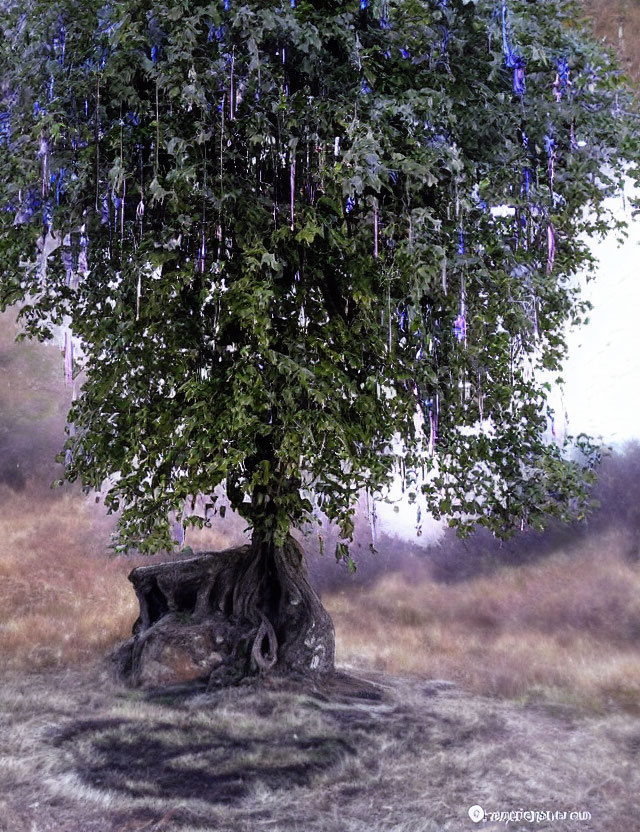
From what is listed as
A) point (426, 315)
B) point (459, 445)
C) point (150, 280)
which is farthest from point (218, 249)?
point (459, 445)

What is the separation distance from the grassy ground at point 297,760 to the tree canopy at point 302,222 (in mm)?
2345

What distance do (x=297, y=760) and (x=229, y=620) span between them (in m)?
3.11

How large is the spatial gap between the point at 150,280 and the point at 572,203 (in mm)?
5389

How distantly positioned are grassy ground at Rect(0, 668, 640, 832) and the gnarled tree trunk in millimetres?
459

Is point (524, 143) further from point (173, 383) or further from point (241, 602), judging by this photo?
Answer: point (241, 602)

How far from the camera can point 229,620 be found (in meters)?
12.1

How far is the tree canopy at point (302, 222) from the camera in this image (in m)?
9.21

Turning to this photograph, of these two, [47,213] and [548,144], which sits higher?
[548,144]

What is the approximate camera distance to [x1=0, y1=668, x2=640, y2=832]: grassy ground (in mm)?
8031

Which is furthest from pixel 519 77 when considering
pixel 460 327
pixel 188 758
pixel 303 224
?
pixel 188 758

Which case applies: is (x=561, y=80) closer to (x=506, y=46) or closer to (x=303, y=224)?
(x=506, y=46)

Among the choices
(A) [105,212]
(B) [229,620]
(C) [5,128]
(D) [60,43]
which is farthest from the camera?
(B) [229,620]

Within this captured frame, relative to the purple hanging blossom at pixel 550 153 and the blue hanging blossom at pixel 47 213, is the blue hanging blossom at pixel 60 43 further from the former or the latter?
the purple hanging blossom at pixel 550 153

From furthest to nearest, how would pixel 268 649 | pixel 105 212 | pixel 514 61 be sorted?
1. pixel 268 649
2. pixel 105 212
3. pixel 514 61
